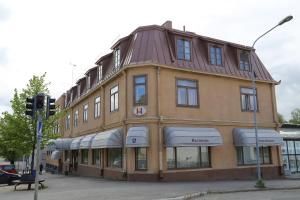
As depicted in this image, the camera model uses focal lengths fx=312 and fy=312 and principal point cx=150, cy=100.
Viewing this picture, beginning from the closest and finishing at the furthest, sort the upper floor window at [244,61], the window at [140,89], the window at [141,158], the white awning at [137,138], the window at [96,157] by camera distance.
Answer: the white awning at [137,138], the window at [141,158], the window at [140,89], the upper floor window at [244,61], the window at [96,157]

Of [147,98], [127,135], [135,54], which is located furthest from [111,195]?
[135,54]

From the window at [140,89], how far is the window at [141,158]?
303cm

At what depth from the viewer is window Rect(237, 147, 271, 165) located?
22.9m

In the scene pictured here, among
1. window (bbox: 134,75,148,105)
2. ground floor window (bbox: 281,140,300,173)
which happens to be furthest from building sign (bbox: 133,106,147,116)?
ground floor window (bbox: 281,140,300,173)

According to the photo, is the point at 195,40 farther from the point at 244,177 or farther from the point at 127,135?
the point at 244,177

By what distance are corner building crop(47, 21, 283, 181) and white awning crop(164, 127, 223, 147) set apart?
0.21 ft

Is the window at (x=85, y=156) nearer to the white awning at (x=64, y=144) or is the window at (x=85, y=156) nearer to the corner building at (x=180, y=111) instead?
the white awning at (x=64, y=144)

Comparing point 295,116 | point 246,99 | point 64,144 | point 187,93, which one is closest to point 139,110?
point 187,93

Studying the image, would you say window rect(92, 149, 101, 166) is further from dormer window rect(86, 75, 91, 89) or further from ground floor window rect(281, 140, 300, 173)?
ground floor window rect(281, 140, 300, 173)

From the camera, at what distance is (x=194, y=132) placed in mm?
20203

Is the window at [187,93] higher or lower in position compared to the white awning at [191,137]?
higher

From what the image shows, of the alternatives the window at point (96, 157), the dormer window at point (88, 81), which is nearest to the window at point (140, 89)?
the window at point (96, 157)

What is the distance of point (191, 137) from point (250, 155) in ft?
21.0

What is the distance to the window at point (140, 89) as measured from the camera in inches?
803
